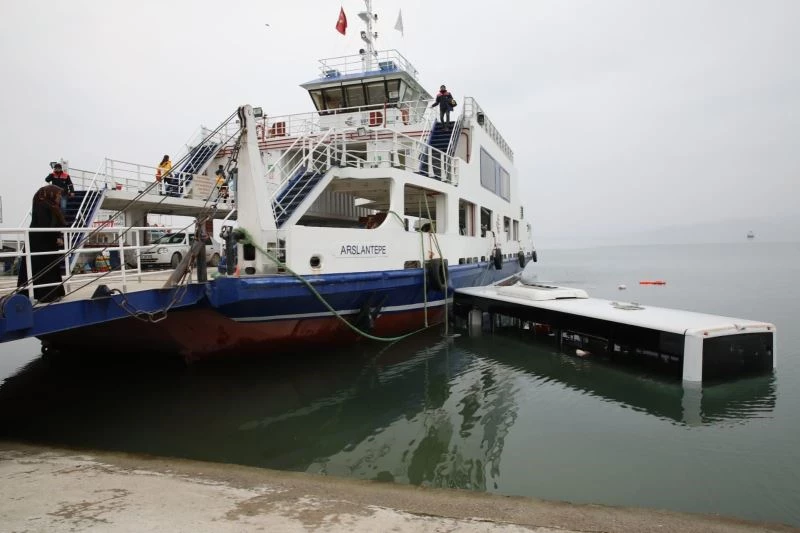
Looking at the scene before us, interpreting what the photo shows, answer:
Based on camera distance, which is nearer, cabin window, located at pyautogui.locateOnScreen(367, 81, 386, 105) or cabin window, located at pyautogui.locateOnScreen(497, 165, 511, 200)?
cabin window, located at pyautogui.locateOnScreen(367, 81, 386, 105)

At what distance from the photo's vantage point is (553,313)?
11.2m

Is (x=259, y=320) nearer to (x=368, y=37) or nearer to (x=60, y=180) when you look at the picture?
(x=60, y=180)

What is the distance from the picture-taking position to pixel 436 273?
38.2 feet

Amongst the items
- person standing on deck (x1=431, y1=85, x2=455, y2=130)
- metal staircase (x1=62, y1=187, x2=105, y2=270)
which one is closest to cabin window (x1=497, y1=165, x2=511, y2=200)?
person standing on deck (x1=431, y1=85, x2=455, y2=130)

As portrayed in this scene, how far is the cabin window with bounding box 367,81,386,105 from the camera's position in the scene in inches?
639

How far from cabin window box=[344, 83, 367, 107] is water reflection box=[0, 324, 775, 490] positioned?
958 cm

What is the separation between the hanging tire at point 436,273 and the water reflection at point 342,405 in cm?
182

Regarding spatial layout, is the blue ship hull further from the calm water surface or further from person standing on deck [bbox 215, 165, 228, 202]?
person standing on deck [bbox 215, 165, 228, 202]

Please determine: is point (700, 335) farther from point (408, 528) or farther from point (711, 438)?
point (408, 528)

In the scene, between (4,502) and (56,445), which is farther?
(56,445)

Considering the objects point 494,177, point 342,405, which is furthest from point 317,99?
point 342,405

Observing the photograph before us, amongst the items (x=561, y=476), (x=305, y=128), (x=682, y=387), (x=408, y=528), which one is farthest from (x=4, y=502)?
(x=305, y=128)

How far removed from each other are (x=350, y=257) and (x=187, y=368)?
13.4ft

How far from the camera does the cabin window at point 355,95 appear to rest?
1638cm
